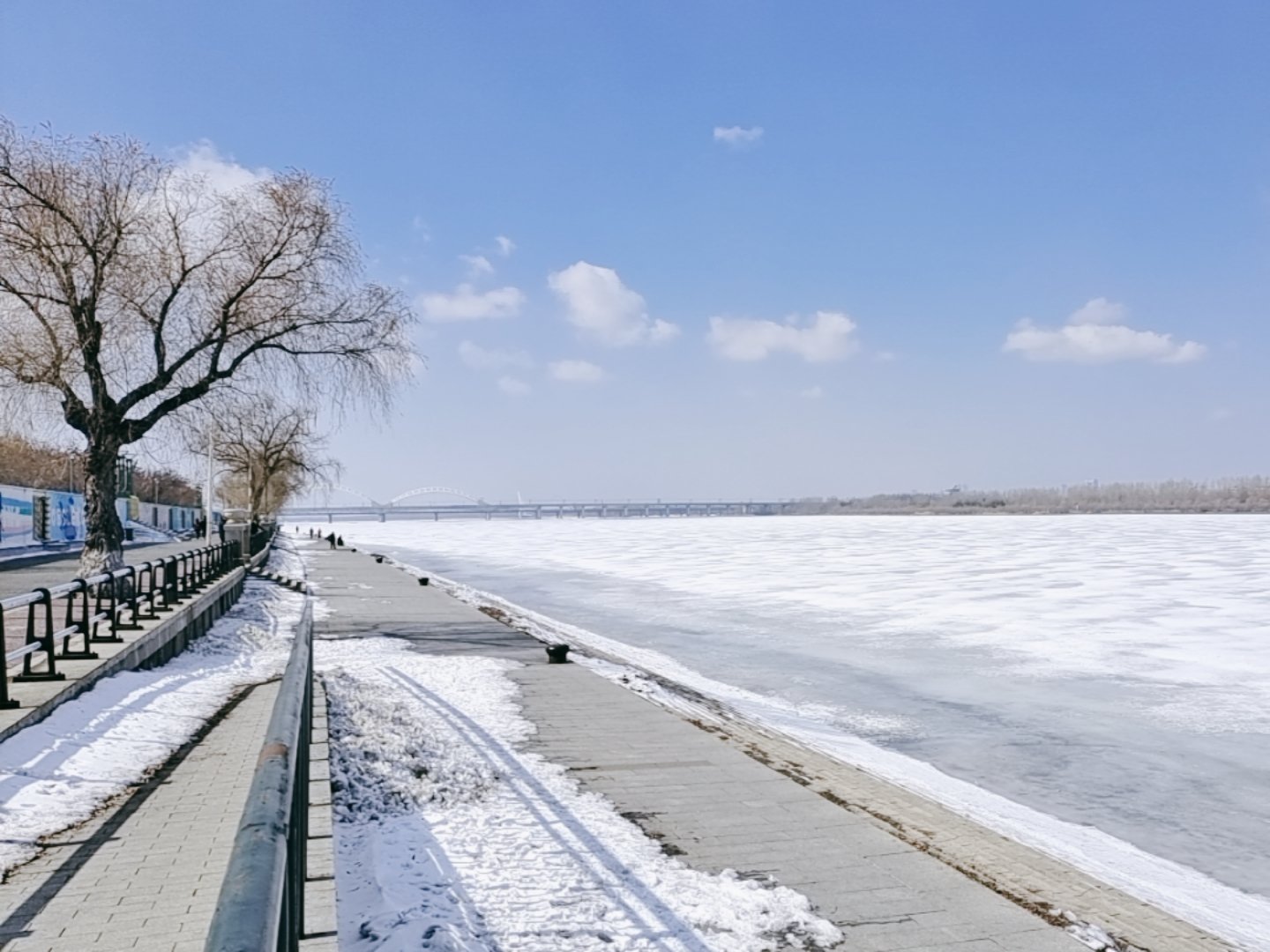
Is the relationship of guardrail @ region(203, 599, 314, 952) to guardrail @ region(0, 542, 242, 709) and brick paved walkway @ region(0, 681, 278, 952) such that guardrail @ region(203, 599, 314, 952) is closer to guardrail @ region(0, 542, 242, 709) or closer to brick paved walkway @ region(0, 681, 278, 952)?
brick paved walkway @ region(0, 681, 278, 952)

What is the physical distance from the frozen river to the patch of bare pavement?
40.7 inches

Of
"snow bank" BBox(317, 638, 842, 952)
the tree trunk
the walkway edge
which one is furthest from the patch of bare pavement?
the tree trunk

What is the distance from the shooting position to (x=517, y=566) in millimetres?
41406

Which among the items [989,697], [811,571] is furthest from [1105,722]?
[811,571]

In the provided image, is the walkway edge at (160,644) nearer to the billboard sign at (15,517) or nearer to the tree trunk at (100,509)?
the tree trunk at (100,509)

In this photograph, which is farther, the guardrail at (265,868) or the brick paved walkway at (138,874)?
the brick paved walkway at (138,874)

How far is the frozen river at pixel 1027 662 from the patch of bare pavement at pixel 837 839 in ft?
3.39

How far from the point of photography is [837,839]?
6121 millimetres

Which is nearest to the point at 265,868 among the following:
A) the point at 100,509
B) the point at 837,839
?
the point at 837,839

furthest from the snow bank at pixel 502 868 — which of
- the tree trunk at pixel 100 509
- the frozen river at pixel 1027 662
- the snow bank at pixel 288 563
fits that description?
the snow bank at pixel 288 563

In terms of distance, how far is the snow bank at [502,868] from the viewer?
15.3 ft

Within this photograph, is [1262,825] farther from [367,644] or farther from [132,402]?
[132,402]

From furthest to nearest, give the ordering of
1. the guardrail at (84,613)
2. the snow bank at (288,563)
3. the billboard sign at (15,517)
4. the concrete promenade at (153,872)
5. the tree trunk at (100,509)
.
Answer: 1. the snow bank at (288,563)
2. the billboard sign at (15,517)
3. the tree trunk at (100,509)
4. the guardrail at (84,613)
5. the concrete promenade at (153,872)

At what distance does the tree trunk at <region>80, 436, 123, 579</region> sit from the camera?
17.4m
